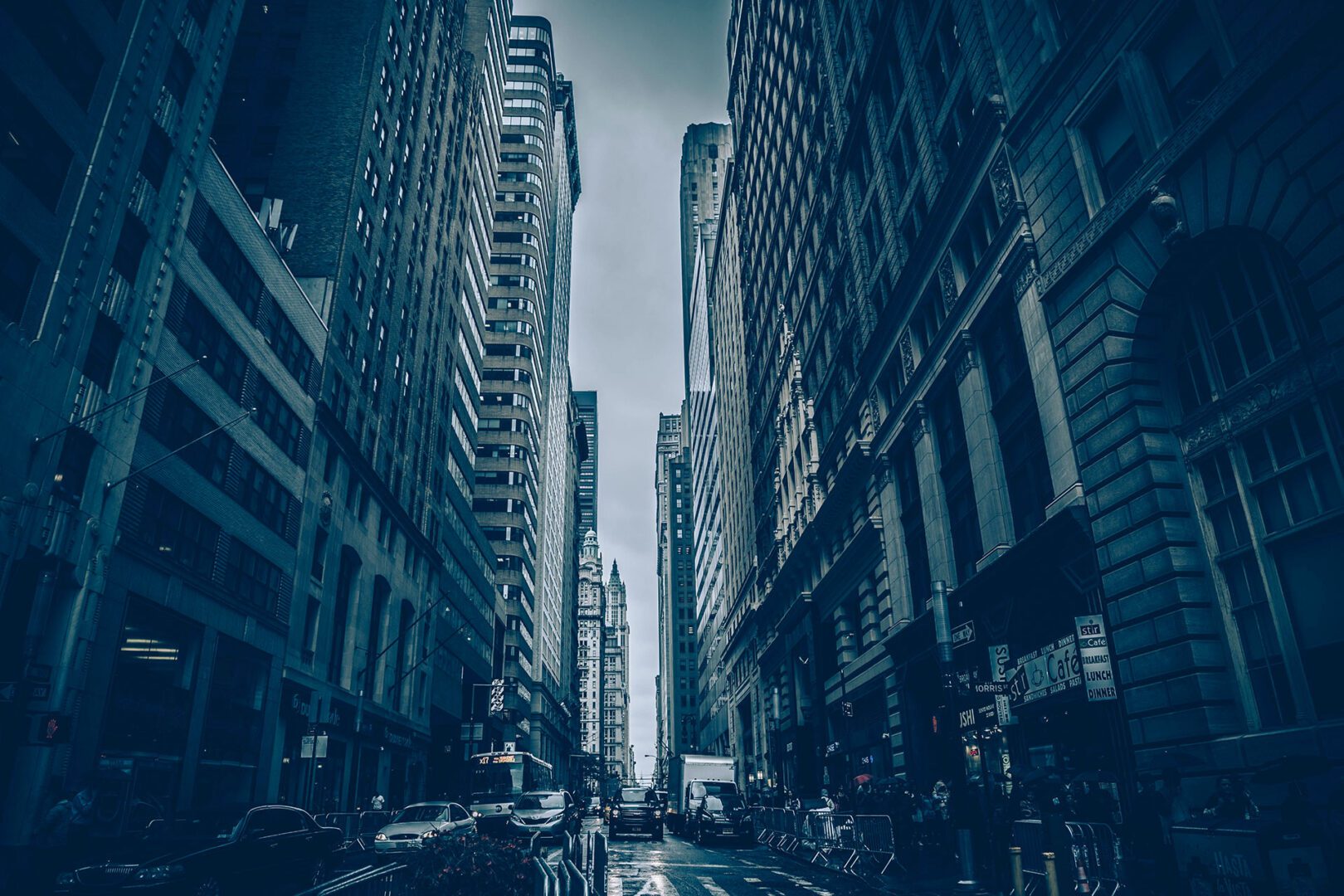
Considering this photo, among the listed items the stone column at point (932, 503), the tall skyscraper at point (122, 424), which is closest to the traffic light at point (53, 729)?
the tall skyscraper at point (122, 424)

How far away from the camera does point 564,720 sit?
145 m

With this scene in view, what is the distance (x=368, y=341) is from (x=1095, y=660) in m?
43.8

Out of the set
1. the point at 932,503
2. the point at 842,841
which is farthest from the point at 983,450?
the point at 842,841

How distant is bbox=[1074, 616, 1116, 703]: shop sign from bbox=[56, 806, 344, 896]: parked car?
14089 millimetres

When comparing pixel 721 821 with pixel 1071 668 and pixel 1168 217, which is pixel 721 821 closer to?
pixel 1071 668

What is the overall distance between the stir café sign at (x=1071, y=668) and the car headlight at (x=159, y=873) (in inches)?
553

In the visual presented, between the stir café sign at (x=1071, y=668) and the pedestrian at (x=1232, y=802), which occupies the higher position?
the stir café sign at (x=1071, y=668)

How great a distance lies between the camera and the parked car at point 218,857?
12320 mm

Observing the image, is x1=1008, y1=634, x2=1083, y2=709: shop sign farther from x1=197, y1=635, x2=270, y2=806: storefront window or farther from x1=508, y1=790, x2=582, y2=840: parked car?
x1=197, y1=635, x2=270, y2=806: storefront window

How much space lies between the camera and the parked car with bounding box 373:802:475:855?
74.1 ft

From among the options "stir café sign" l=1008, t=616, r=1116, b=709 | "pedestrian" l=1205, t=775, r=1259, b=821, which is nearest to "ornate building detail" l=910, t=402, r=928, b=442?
"stir café sign" l=1008, t=616, r=1116, b=709

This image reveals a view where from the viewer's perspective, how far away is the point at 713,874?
69.3ft

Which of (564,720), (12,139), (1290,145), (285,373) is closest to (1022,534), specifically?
(1290,145)

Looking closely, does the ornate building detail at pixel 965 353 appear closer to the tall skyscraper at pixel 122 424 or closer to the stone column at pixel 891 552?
the stone column at pixel 891 552
